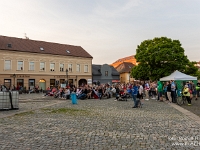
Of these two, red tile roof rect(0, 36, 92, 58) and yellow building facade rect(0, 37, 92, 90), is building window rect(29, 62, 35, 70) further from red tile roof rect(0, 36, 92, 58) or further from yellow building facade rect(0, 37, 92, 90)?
red tile roof rect(0, 36, 92, 58)

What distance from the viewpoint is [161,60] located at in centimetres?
3988

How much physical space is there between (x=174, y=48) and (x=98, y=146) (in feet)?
126

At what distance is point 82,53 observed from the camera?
169 feet

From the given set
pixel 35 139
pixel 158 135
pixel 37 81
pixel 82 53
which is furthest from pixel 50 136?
pixel 82 53

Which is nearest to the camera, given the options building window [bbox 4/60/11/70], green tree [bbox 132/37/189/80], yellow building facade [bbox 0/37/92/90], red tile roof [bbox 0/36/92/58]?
green tree [bbox 132/37/189/80]

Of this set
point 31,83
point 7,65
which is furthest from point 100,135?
point 31,83

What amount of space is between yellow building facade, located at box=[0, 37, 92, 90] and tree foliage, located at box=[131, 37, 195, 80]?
38.9ft

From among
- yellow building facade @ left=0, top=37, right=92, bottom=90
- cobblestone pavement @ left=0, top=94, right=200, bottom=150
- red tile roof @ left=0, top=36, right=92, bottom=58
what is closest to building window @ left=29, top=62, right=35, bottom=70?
yellow building facade @ left=0, top=37, right=92, bottom=90

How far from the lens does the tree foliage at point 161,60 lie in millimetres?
39625

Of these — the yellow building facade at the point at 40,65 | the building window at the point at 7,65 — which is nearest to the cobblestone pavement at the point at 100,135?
the yellow building facade at the point at 40,65

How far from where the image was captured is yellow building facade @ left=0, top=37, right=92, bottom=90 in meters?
40.3

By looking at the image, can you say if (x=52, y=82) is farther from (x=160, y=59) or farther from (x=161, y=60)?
(x=161, y=60)

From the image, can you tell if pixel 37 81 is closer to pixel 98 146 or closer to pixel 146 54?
pixel 146 54

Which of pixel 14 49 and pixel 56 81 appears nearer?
pixel 14 49
